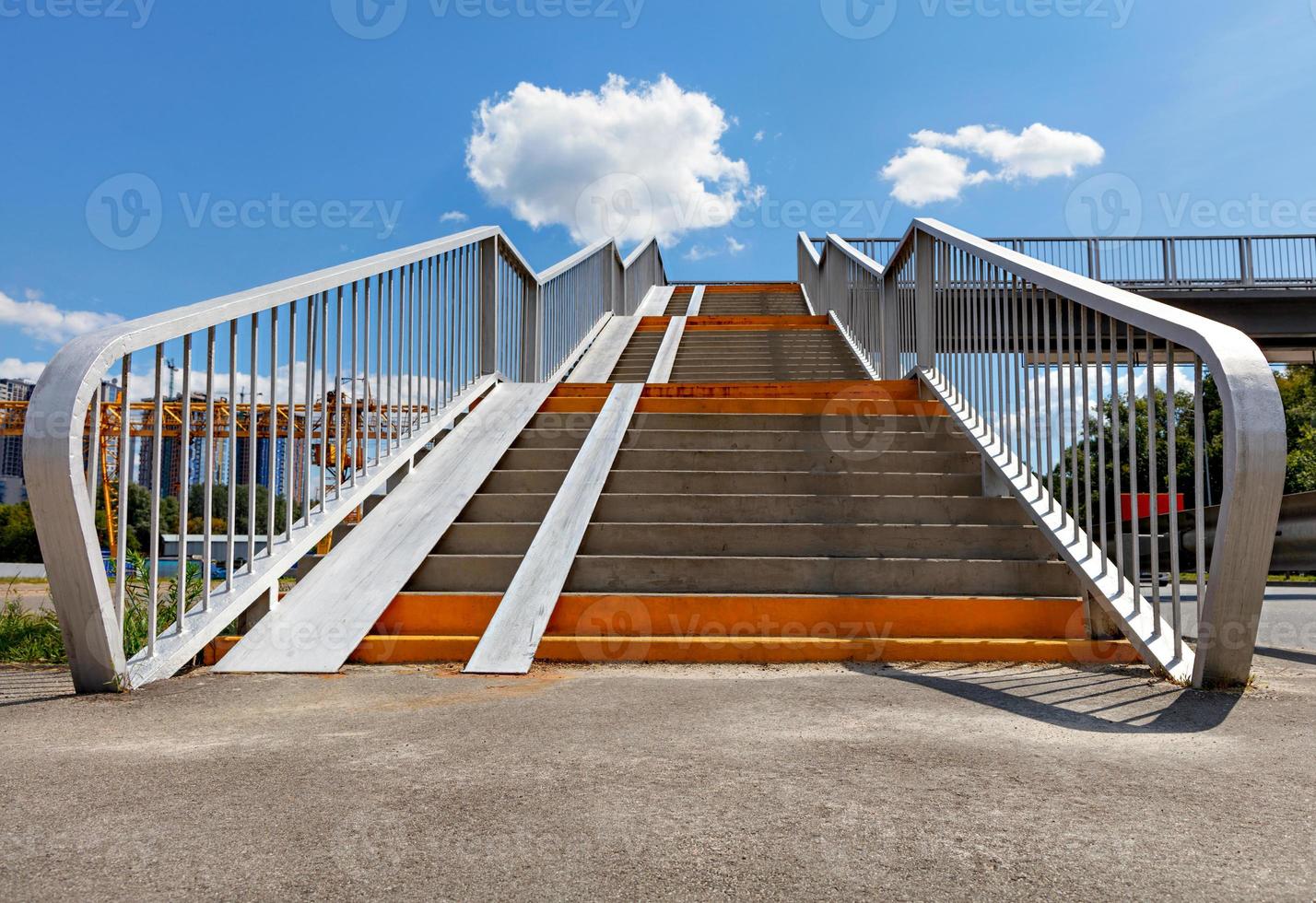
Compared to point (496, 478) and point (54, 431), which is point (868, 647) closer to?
point (496, 478)

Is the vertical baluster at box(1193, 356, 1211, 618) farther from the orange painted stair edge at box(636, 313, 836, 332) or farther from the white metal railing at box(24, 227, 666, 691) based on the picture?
the orange painted stair edge at box(636, 313, 836, 332)

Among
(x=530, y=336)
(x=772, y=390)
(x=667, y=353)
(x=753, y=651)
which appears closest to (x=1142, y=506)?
(x=667, y=353)

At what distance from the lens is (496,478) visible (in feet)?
17.1

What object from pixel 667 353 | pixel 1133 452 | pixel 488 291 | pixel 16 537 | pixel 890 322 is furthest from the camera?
pixel 16 537

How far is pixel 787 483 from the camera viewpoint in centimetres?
500

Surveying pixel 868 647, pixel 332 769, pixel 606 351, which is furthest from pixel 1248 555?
pixel 606 351

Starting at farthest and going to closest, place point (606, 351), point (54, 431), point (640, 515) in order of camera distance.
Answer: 1. point (606, 351)
2. point (640, 515)
3. point (54, 431)

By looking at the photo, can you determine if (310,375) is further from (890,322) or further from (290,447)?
(890,322)

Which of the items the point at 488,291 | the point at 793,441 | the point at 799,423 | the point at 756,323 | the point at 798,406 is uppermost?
the point at 756,323

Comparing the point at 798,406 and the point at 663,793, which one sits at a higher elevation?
the point at 798,406

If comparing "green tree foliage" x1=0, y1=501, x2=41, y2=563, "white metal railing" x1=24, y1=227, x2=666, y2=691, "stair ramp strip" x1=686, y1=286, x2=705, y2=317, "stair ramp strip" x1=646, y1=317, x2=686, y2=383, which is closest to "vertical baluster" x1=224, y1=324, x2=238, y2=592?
"white metal railing" x1=24, y1=227, x2=666, y2=691

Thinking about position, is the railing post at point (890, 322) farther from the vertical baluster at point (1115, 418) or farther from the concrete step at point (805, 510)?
the vertical baluster at point (1115, 418)

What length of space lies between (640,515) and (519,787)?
2.80 metres

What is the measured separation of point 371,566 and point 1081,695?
300 centimetres
